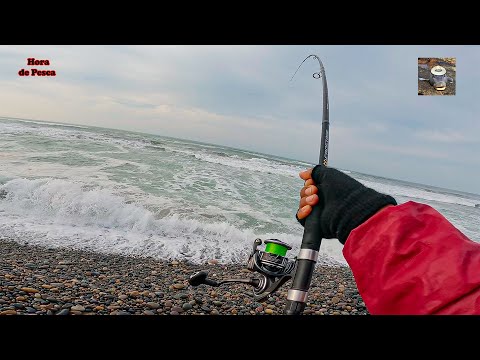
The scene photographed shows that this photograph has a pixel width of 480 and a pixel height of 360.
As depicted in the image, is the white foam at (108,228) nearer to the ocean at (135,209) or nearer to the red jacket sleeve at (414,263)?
the ocean at (135,209)

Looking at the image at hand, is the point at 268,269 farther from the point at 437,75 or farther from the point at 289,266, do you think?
the point at 437,75

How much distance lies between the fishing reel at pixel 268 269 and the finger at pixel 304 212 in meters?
0.15

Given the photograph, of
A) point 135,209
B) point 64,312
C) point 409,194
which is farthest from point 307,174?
point 409,194

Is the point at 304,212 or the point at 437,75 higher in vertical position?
the point at 437,75

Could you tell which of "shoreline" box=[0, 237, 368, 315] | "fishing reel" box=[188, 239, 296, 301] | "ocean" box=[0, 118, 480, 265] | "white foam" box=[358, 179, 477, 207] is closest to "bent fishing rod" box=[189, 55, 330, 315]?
"fishing reel" box=[188, 239, 296, 301]

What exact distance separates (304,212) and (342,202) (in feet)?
0.36

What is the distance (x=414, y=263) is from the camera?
62 cm

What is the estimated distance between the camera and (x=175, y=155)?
1241 centimetres

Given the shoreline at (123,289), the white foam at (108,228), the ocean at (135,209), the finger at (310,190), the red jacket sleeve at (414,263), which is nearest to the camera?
the red jacket sleeve at (414,263)

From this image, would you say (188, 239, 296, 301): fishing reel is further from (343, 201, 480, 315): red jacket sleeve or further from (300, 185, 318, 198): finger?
(343, 201, 480, 315): red jacket sleeve

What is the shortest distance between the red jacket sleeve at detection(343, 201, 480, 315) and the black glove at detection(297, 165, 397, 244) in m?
0.05

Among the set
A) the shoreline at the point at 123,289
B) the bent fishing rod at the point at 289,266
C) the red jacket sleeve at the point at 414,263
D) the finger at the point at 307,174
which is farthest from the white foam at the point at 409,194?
the red jacket sleeve at the point at 414,263

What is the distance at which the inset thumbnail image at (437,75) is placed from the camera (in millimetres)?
1216
